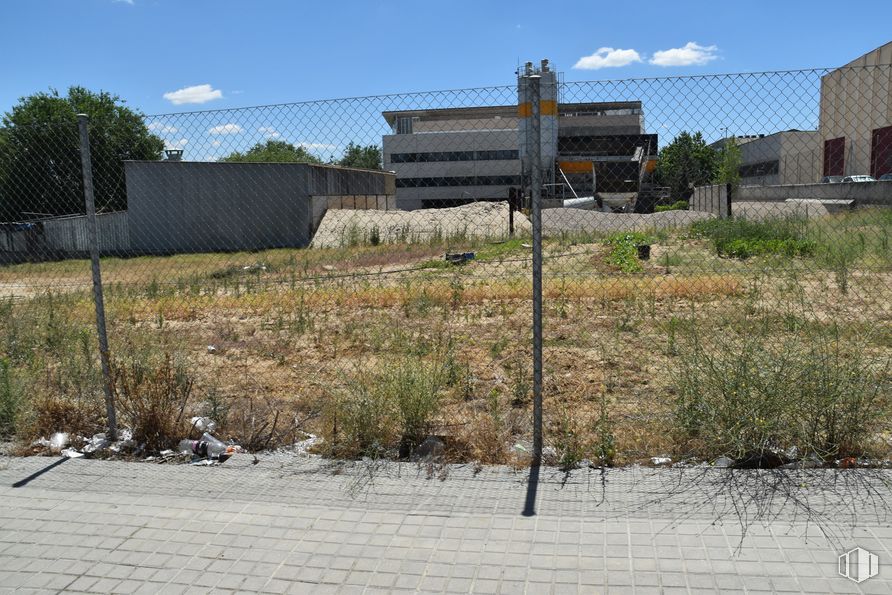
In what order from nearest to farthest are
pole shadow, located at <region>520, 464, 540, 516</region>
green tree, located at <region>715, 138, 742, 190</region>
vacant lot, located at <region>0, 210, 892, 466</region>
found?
pole shadow, located at <region>520, 464, 540, 516</region>, vacant lot, located at <region>0, 210, 892, 466</region>, green tree, located at <region>715, 138, 742, 190</region>

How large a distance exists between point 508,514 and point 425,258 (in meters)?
19.1

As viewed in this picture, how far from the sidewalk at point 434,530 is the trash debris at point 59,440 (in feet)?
1.76

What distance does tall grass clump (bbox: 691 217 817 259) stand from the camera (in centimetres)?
1684

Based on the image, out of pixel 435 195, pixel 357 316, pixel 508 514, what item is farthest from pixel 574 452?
pixel 435 195

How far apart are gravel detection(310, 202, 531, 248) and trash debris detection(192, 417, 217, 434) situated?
22843 millimetres

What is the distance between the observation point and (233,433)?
5594mm

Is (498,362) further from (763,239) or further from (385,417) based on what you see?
(763,239)

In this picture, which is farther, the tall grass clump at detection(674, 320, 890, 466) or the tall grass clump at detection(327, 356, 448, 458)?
the tall grass clump at detection(327, 356, 448, 458)

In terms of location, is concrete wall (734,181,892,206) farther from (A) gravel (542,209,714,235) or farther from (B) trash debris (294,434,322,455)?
(B) trash debris (294,434,322,455)

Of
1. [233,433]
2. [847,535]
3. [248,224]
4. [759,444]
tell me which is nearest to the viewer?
[847,535]

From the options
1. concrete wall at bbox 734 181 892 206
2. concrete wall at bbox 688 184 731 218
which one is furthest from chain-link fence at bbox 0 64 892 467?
concrete wall at bbox 688 184 731 218

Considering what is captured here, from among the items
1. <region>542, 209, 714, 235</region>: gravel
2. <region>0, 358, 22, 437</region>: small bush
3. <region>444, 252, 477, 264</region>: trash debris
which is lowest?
<region>0, 358, 22, 437</region>: small bush

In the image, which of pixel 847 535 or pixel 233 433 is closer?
pixel 847 535

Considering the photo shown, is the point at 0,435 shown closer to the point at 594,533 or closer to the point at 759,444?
the point at 594,533
